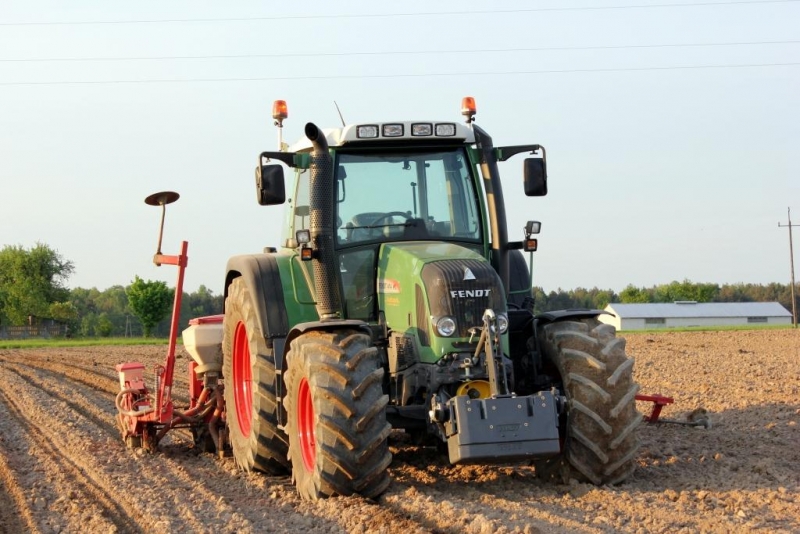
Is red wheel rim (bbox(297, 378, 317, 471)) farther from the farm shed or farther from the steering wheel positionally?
the farm shed

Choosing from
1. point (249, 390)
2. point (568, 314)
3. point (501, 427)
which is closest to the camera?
point (501, 427)

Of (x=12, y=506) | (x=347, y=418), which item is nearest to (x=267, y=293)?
(x=347, y=418)

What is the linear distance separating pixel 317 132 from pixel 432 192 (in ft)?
3.43

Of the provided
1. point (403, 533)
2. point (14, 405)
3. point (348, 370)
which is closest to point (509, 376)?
point (348, 370)

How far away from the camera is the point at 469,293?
6.89m

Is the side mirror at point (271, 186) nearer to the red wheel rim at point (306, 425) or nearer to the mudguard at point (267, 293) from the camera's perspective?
the mudguard at point (267, 293)

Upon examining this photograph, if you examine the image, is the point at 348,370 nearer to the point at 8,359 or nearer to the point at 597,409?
the point at 597,409

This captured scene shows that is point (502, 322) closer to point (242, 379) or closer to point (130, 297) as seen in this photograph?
A: point (242, 379)

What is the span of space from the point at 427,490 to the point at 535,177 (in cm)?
248

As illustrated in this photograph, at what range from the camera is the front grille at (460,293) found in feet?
22.5

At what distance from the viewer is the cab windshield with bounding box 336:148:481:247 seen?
7727 millimetres

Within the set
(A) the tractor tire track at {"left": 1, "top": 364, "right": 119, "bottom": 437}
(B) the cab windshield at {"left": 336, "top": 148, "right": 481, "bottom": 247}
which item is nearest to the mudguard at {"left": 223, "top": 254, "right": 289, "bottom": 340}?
(B) the cab windshield at {"left": 336, "top": 148, "right": 481, "bottom": 247}

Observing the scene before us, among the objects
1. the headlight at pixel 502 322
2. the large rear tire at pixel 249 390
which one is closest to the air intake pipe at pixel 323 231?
the large rear tire at pixel 249 390

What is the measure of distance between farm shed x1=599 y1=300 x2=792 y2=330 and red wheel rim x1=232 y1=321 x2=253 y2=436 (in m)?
75.0
